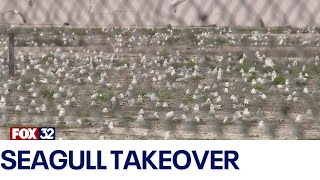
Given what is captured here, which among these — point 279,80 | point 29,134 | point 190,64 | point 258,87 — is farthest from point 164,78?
point 29,134

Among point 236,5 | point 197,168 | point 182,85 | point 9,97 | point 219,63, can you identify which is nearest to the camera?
point 197,168

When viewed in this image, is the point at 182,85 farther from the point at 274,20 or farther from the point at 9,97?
the point at 274,20

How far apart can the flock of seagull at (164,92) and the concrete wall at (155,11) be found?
0.63 meters

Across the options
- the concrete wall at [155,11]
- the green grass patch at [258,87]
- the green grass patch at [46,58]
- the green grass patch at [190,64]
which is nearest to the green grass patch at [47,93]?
the green grass patch at [258,87]

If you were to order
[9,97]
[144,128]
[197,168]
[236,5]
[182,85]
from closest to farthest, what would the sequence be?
[197,168] < [236,5] < [144,128] < [9,97] < [182,85]

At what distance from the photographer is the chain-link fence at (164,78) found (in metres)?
5.08

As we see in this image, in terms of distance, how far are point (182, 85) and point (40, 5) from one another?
3.01 metres

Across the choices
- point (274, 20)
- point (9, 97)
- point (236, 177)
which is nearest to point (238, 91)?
point (9, 97)

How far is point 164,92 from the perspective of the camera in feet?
23.7

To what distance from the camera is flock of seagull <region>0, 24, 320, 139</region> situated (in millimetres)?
5906

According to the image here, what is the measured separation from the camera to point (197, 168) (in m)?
4.48

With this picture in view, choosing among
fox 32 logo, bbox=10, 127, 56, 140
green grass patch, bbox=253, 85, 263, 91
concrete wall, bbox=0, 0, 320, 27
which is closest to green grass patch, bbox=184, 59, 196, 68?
green grass patch, bbox=253, 85, 263, 91

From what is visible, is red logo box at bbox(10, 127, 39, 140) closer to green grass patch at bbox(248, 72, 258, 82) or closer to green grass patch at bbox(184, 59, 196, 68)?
green grass patch at bbox(248, 72, 258, 82)

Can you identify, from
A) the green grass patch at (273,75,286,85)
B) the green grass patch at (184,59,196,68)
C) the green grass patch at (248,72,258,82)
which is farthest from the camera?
the green grass patch at (184,59,196,68)
